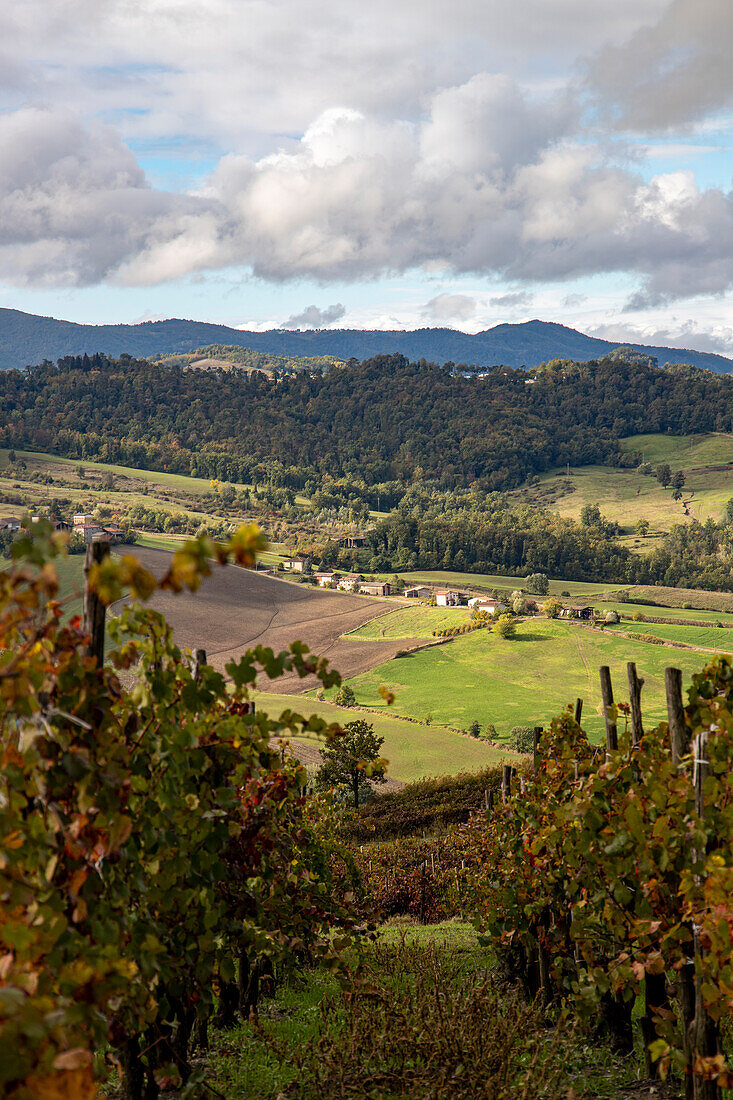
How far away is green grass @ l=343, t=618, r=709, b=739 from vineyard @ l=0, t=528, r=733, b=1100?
55317 millimetres

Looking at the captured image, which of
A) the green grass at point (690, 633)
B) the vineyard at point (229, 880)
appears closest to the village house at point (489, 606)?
the green grass at point (690, 633)

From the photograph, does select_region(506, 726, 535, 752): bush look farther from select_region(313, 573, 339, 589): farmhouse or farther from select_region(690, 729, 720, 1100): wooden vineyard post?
select_region(313, 573, 339, 589): farmhouse

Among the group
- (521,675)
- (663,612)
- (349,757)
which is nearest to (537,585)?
(663,612)

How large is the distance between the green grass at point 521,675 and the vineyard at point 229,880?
2178 inches

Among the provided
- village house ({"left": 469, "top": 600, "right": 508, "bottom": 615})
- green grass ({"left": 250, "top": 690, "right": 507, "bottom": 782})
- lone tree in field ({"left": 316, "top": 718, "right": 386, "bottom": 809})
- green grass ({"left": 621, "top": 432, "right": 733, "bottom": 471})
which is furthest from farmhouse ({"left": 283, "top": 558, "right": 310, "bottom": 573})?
green grass ({"left": 621, "top": 432, "right": 733, "bottom": 471})

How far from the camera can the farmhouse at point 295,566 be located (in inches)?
4483

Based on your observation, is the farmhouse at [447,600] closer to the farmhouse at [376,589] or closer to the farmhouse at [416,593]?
the farmhouse at [416,593]

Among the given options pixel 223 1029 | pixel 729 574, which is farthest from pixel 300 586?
pixel 223 1029

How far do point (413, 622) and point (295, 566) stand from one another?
28.5 metres

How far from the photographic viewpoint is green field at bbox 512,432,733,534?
141 m

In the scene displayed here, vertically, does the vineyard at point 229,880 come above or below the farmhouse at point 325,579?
above

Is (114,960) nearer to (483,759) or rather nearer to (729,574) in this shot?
(483,759)

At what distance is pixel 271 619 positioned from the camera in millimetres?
93312

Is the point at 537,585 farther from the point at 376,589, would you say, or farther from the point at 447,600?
the point at 376,589
